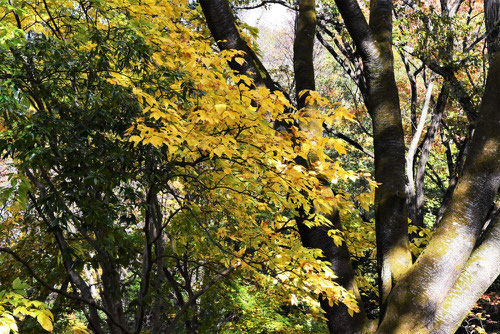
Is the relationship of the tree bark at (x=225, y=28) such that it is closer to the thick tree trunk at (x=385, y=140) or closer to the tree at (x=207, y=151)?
the tree at (x=207, y=151)

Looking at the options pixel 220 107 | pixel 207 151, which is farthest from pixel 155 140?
pixel 207 151

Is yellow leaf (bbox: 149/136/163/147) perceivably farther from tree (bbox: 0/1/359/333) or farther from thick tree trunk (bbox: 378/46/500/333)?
thick tree trunk (bbox: 378/46/500/333)

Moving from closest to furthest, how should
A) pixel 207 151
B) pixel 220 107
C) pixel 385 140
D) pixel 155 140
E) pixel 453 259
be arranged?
pixel 155 140 < pixel 220 107 < pixel 453 259 < pixel 207 151 < pixel 385 140

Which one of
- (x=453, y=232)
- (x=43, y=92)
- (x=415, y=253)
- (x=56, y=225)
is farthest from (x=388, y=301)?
(x=43, y=92)

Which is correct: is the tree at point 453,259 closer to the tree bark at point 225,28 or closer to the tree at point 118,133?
the tree at point 118,133

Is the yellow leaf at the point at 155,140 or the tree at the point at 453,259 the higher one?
the yellow leaf at the point at 155,140

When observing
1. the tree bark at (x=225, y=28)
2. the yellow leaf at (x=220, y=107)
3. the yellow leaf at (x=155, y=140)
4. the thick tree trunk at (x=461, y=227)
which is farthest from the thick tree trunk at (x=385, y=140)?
the yellow leaf at (x=155, y=140)

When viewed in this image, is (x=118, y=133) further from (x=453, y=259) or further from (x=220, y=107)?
(x=453, y=259)

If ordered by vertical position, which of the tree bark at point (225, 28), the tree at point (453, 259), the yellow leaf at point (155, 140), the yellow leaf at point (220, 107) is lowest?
the tree at point (453, 259)

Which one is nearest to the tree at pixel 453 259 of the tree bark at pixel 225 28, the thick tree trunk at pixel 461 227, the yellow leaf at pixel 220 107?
the thick tree trunk at pixel 461 227

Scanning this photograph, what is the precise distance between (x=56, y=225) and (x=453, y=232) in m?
2.81

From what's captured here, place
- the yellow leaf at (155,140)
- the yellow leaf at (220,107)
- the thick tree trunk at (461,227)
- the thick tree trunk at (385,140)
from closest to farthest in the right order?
1. the yellow leaf at (155,140)
2. the yellow leaf at (220,107)
3. the thick tree trunk at (461,227)
4. the thick tree trunk at (385,140)

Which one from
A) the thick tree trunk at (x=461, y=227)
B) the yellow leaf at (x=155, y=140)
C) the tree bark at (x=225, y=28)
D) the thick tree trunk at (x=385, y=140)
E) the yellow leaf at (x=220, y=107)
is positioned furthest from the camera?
the tree bark at (x=225, y=28)

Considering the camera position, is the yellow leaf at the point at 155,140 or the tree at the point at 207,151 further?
the tree at the point at 207,151
